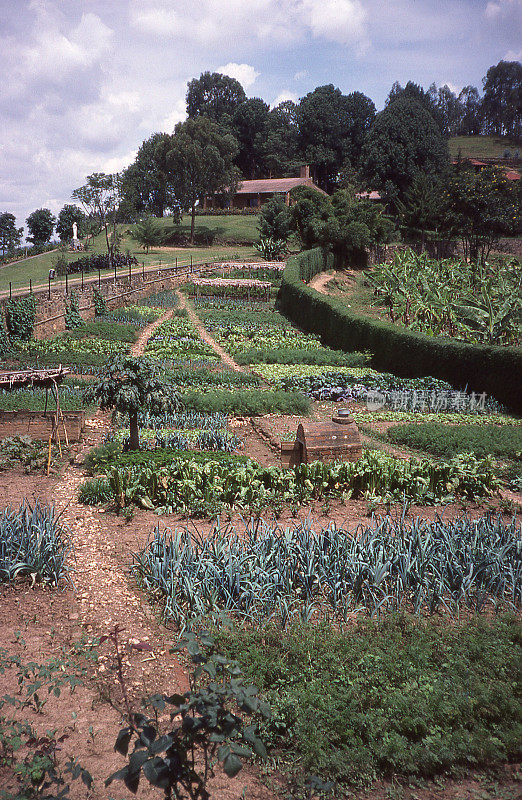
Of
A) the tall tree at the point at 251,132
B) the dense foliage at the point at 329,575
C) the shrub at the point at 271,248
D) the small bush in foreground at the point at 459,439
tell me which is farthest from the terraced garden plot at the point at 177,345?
the tall tree at the point at 251,132

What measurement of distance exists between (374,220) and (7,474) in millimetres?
38499

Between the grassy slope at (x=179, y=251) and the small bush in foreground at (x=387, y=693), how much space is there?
29.5 meters

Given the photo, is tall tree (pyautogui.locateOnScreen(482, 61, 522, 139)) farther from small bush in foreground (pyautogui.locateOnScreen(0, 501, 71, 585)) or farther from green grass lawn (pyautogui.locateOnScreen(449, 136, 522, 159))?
small bush in foreground (pyautogui.locateOnScreen(0, 501, 71, 585))

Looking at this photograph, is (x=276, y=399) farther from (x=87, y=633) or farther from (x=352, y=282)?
(x=352, y=282)

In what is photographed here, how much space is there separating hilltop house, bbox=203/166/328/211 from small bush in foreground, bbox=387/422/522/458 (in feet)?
174

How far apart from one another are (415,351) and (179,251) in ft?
120

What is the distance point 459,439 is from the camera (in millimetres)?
11297

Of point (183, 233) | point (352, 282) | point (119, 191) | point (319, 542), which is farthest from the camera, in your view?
point (183, 233)

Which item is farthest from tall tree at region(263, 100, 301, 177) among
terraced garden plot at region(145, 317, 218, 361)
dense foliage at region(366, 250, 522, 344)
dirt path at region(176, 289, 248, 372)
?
terraced garden plot at region(145, 317, 218, 361)

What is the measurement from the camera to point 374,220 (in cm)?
4288

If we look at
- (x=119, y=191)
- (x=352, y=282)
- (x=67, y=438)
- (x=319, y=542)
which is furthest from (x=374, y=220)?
(x=319, y=542)

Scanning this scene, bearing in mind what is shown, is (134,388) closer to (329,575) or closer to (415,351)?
(329,575)

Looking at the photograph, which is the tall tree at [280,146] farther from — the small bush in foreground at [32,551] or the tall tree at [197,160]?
the small bush in foreground at [32,551]

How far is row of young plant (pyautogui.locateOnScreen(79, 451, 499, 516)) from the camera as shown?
8.18 meters
